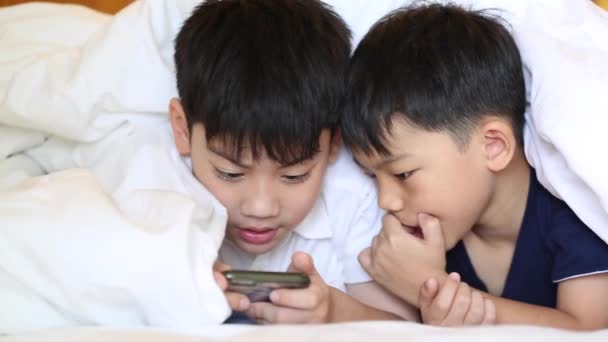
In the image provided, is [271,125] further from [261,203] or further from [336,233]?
[336,233]

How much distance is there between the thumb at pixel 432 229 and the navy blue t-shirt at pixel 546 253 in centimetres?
12

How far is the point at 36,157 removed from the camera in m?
1.07

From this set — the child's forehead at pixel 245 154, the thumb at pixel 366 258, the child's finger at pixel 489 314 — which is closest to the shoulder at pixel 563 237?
the child's finger at pixel 489 314

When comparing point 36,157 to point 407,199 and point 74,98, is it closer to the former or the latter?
point 74,98

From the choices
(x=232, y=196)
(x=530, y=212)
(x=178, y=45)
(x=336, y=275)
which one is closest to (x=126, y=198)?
(x=232, y=196)

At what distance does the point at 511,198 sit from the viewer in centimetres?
101

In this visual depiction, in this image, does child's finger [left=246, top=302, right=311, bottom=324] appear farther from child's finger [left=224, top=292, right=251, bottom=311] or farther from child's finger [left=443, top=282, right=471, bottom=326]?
child's finger [left=443, top=282, right=471, bottom=326]

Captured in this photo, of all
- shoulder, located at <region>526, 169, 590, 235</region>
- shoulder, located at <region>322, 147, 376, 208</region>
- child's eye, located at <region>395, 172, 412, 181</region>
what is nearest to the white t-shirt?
shoulder, located at <region>322, 147, 376, 208</region>

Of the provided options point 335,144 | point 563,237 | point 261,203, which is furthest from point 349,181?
point 563,237

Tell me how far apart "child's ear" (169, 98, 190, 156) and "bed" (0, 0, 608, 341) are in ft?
0.11

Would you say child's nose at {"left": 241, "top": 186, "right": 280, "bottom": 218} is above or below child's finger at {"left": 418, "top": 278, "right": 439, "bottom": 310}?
above

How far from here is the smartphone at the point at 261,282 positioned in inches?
30.3

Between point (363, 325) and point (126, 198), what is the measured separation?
313mm

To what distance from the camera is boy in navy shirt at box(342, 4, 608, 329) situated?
908mm
